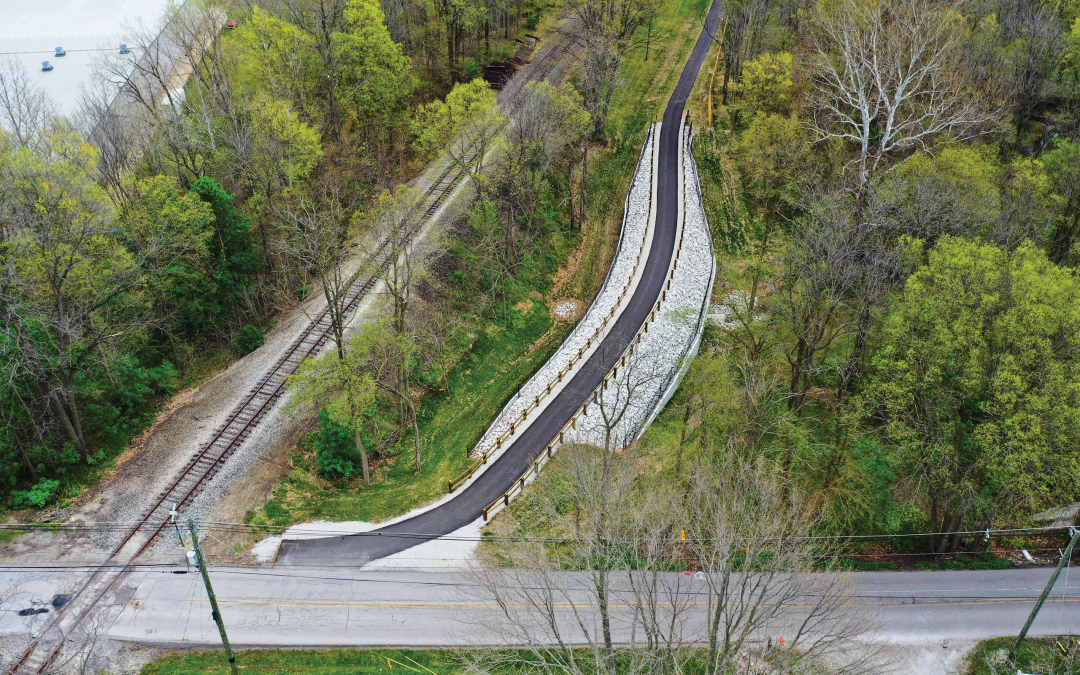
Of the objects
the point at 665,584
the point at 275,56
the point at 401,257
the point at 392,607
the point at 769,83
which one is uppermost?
the point at 275,56

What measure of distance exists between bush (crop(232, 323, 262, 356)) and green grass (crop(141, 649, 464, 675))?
20.4m

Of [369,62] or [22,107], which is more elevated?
[369,62]

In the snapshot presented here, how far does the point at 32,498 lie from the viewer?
1454 inches

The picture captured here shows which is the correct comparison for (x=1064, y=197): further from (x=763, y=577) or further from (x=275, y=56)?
(x=275, y=56)

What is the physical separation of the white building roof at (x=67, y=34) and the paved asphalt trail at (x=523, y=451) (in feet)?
141

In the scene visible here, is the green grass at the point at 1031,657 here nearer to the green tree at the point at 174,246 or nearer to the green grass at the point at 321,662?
the green grass at the point at 321,662

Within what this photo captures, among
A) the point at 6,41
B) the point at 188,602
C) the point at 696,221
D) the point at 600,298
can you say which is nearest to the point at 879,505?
the point at 600,298

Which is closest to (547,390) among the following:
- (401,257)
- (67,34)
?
(401,257)

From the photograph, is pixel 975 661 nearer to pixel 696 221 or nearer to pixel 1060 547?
→ pixel 1060 547

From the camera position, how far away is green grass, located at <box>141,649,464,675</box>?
1256 inches

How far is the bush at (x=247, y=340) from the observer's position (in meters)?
47.5

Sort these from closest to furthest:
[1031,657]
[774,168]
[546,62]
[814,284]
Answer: [1031,657], [814,284], [774,168], [546,62]

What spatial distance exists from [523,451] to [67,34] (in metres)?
56.9

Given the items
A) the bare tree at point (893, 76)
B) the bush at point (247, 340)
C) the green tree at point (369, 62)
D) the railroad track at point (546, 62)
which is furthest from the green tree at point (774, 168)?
the bush at point (247, 340)
